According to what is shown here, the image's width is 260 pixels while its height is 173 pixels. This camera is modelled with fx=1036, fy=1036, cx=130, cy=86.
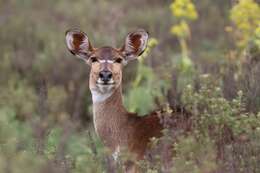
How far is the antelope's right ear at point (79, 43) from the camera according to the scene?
8398 millimetres

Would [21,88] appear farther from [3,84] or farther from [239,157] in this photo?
[239,157]

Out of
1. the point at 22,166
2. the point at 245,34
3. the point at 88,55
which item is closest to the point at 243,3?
the point at 245,34

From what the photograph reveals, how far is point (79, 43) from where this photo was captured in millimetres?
8477

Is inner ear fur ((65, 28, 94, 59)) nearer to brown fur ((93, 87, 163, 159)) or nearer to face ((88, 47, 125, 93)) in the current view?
face ((88, 47, 125, 93))

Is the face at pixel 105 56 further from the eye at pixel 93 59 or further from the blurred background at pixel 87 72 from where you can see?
the blurred background at pixel 87 72

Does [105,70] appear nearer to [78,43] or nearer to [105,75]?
[105,75]

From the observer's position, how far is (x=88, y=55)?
834 centimetres

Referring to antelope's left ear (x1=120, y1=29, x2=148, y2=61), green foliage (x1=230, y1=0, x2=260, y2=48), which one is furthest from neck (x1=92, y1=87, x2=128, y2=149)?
green foliage (x1=230, y1=0, x2=260, y2=48)

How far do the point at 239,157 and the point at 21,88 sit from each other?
21.0 feet

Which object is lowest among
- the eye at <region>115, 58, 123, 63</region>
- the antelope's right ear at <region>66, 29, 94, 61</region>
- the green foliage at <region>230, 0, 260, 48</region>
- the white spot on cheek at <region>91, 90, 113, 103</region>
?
the white spot on cheek at <region>91, 90, 113, 103</region>

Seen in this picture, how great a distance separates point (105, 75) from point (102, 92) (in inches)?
8.7

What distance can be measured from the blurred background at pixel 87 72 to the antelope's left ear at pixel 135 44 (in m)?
0.48

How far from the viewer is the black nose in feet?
25.7

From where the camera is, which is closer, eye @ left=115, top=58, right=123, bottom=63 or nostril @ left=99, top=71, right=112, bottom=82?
nostril @ left=99, top=71, right=112, bottom=82
